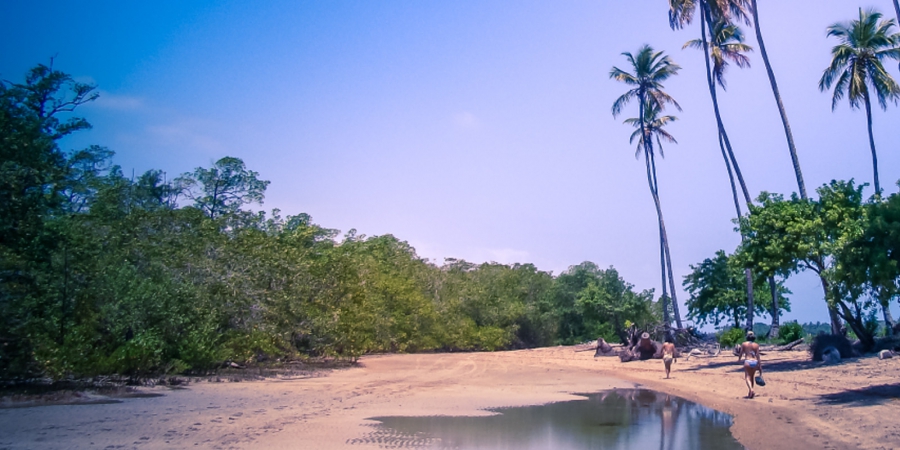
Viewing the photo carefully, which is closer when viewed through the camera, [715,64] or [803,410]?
[803,410]

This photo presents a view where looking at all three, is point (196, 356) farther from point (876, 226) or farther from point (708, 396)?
point (876, 226)

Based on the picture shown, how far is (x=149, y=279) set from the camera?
58.1 feet

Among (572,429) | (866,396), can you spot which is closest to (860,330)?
(866,396)

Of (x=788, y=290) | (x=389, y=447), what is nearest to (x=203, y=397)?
(x=389, y=447)

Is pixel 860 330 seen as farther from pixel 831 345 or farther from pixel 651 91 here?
pixel 651 91

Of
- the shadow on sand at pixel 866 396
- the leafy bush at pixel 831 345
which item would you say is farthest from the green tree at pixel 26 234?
the leafy bush at pixel 831 345

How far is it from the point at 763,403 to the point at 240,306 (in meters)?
16.8

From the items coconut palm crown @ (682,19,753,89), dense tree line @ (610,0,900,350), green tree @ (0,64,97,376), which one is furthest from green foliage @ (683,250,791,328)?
green tree @ (0,64,97,376)

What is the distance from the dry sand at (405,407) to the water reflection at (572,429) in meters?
0.51

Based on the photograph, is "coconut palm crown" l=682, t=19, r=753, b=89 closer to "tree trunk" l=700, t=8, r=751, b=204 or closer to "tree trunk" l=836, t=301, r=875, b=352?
"tree trunk" l=700, t=8, r=751, b=204

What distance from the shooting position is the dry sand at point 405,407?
31.6 ft

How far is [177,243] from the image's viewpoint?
22.5 meters

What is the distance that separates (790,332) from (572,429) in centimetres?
2186

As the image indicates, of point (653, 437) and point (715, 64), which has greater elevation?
point (715, 64)
